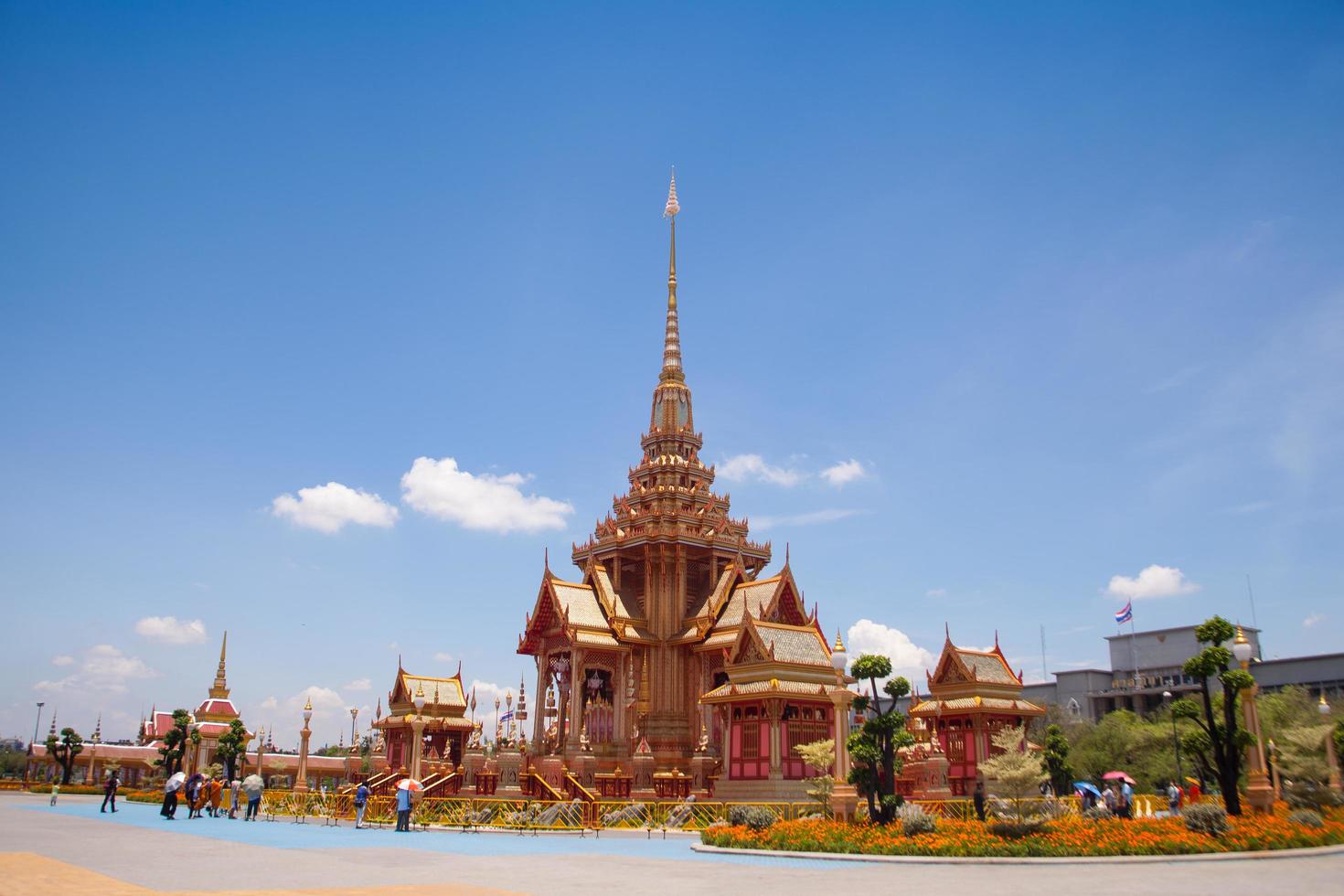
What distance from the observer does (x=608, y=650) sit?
49938 mm

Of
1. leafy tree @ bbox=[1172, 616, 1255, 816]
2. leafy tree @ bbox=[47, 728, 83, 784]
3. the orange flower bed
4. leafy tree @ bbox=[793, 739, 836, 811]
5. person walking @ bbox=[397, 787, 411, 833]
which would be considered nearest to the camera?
the orange flower bed

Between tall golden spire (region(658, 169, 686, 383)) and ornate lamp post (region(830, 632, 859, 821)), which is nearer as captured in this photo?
ornate lamp post (region(830, 632, 859, 821))

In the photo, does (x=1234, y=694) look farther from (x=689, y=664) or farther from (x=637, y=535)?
(x=637, y=535)

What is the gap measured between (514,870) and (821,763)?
57.2ft

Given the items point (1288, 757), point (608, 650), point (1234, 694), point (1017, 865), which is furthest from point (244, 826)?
point (1288, 757)

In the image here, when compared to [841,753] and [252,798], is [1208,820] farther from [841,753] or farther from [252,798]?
[252,798]

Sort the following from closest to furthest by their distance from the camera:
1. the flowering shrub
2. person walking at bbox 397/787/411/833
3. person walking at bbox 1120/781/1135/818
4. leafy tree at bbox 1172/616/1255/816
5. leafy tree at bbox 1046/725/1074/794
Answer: the flowering shrub
leafy tree at bbox 1172/616/1255/816
person walking at bbox 1120/781/1135/818
person walking at bbox 397/787/411/833
leafy tree at bbox 1046/725/1074/794

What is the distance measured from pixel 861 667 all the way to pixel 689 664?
73.6 ft

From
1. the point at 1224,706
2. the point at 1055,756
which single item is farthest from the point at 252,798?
the point at 1224,706

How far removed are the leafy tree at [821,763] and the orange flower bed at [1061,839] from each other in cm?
752

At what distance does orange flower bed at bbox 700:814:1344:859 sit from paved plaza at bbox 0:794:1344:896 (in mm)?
1091

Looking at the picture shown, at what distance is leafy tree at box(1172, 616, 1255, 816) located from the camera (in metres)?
25.5

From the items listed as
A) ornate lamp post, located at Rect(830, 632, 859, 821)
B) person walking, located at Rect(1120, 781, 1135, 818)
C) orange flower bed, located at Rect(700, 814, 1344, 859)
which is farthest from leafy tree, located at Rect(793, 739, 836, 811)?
person walking, located at Rect(1120, 781, 1135, 818)

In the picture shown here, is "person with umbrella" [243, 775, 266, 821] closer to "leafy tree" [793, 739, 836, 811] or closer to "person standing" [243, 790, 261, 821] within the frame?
"person standing" [243, 790, 261, 821]
